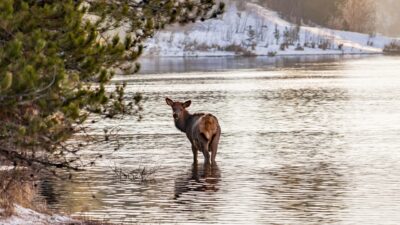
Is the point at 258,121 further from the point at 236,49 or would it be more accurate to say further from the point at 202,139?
the point at 236,49

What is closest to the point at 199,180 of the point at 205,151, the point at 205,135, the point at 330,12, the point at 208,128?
the point at 205,151

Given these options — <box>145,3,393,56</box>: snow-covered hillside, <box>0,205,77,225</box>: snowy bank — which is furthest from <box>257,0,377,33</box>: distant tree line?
<box>0,205,77,225</box>: snowy bank

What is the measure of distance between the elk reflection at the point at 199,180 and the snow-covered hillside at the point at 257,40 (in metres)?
76.6

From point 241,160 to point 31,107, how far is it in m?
9.98

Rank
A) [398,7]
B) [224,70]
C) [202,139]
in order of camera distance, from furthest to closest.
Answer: [398,7], [224,70], [202,139]

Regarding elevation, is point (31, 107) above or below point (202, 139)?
above

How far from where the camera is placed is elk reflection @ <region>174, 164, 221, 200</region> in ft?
61.8

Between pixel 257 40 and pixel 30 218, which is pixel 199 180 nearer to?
pixel 30 218

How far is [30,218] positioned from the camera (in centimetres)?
1402

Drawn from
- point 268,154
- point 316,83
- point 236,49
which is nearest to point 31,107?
point 268,154

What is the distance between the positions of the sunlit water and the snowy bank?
1.64m

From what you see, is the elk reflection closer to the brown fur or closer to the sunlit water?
the sunlit water

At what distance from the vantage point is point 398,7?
182 meters

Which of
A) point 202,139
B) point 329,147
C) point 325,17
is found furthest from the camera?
point 325,17
